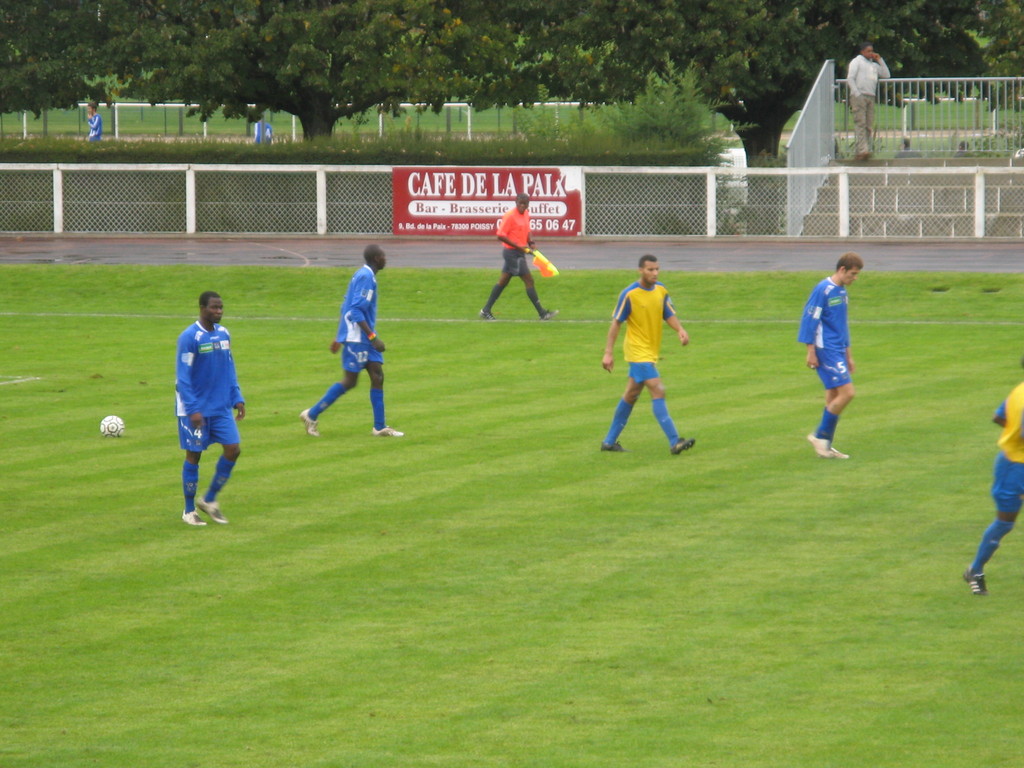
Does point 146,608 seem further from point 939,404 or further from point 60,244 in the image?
point 60,244

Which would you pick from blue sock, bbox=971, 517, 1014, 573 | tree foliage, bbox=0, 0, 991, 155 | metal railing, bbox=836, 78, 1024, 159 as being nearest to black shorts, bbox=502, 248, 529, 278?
blue sock, bbox=971, 517, 1014, 573

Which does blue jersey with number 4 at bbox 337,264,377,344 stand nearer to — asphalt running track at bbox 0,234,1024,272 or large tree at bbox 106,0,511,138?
asphalt running track at bbox 0,234,1024,272

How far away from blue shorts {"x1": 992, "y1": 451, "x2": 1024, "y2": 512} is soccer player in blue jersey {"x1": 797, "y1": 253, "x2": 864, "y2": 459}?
461 centimetres

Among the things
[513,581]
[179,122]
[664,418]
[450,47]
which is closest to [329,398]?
[664,418]

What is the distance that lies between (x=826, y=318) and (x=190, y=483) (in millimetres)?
5890

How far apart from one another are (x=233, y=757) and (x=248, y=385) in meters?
12.2

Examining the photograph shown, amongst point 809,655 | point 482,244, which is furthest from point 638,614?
point 482,244

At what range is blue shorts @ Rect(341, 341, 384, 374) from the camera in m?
14.8

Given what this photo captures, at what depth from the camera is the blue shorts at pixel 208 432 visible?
11133 millimetres

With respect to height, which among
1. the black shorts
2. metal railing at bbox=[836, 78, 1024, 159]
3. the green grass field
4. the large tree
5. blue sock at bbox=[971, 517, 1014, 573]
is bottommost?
the green grass field

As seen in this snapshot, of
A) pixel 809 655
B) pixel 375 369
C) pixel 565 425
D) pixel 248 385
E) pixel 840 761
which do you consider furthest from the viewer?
pixel 248 385

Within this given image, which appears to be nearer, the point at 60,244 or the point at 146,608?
the point at 146,608

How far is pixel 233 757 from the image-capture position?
701cm

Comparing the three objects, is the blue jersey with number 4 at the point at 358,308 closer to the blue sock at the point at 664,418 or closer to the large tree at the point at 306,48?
the blue sock at the point at 664,418
